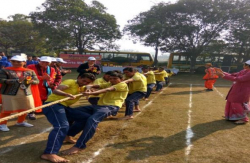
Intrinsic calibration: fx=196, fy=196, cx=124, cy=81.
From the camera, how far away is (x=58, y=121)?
10.2 ft

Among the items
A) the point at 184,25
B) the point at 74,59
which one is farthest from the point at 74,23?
the point at 184,25

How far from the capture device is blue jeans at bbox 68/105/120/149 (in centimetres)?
327

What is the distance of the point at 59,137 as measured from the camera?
300cm

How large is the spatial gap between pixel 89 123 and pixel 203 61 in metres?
23.7

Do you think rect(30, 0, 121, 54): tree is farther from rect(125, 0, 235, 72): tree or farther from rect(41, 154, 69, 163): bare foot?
rect(41, 154, 69, 163): bare foot

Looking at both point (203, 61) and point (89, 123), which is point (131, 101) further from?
point (203, 61)

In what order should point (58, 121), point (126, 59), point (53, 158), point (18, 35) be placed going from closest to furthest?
point (53, 158), point (58, 121), point (126, 59), point (18, 35)

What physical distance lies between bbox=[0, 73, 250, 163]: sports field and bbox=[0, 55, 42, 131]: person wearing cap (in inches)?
22.5

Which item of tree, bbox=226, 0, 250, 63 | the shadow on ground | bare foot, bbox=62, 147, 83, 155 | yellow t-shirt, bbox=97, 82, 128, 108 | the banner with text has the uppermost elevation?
tree, bbox=226, 0, 250, 63

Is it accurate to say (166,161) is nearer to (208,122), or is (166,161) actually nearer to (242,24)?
(208,122)

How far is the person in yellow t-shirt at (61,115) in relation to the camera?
2988 millimetres

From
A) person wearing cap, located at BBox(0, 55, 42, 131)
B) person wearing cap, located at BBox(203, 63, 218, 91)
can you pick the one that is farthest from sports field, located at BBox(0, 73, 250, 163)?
person wearing cap, located at BBox(203, 63, 218, 91)

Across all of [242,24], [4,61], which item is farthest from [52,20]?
[242,24]

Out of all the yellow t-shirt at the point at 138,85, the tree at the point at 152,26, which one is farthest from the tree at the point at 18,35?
the yellow t-shirt at the point at 138,85
